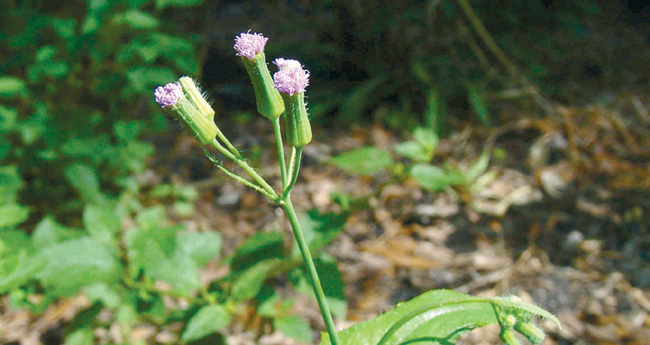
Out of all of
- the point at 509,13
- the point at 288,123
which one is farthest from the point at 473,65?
the point at 288,123

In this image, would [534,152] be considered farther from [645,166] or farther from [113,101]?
[113,101]

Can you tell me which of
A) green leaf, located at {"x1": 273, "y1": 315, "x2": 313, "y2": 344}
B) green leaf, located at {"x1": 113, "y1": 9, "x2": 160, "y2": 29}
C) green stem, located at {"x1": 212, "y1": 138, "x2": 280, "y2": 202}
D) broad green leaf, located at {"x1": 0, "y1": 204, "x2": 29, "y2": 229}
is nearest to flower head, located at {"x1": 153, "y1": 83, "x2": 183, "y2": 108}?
green stem, located at {"x1": 212, "y1": 138, "x2": 280, "y2": 202}

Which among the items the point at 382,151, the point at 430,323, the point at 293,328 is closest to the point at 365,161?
the point at 382,151

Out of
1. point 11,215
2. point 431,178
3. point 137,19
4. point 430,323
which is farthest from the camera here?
point 137,19

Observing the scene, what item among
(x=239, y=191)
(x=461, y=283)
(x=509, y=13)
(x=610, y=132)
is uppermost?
(x=509, y=13)

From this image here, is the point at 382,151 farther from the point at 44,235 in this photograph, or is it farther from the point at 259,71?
the point at 44,235

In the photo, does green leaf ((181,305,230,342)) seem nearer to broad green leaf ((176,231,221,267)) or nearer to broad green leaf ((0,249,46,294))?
broad green leaf ((176,231,221,267))

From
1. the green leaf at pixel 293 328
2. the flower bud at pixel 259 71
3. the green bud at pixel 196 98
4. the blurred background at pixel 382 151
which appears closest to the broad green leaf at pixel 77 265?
the blurred background at pixel 382 151

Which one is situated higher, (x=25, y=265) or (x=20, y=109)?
(x=20, y=109)
